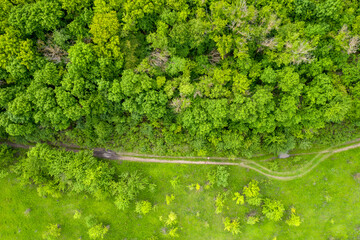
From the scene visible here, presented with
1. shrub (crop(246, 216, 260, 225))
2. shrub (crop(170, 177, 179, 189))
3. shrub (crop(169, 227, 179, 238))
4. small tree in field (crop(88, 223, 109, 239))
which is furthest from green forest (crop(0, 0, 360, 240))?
shrub (crop(169, 227, 179, 238))

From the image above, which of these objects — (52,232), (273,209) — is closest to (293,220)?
(273,209)

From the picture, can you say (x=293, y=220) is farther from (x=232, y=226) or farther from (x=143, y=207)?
(x=143, y=207)

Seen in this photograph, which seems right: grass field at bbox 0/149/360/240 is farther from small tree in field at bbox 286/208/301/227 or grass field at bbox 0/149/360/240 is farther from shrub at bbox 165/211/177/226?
small tree in field at bbox 286/208/301/227

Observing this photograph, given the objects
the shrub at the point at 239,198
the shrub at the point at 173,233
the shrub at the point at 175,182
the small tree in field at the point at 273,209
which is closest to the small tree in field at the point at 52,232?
the shrub at the point at 173,233

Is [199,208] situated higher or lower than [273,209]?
lower

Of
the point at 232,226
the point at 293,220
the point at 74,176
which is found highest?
the point at 74,176

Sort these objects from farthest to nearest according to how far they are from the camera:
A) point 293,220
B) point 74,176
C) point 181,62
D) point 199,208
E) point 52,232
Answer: point 199,208, point 52,232, point 293,220, point 74,176, point 181,62
